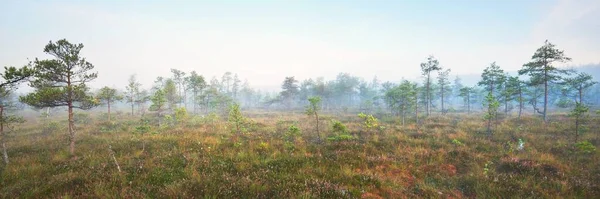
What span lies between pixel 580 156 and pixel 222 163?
15786 millimetres

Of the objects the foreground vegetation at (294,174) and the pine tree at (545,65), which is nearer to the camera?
the foreground vegetation at (294,174)

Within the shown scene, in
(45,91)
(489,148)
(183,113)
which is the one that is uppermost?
(45,91)

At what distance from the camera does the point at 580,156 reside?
34.1 ft

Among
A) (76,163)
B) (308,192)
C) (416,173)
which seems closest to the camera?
(308,192)

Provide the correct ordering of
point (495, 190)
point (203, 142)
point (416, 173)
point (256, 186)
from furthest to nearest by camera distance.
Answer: point (203, 142) → point (416, 173) → point (495, 190) → point (256, 186)

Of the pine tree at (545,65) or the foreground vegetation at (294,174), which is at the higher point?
the pine tree at (545,65)

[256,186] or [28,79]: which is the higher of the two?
[28,79]

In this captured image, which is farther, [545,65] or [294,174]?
[545,65]

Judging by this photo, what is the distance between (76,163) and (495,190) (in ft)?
46.9

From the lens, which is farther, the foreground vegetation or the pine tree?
the pine tree

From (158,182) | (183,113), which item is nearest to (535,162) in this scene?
(158,182)

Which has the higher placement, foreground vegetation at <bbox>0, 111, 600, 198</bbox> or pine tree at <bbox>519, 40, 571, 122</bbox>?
pine tree at <bbox>519, 40, 571, 122</bbox>

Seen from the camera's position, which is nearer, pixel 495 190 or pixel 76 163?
pixel 495 190

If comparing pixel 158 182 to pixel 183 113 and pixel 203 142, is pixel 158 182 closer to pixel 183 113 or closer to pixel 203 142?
pixel 203 142
